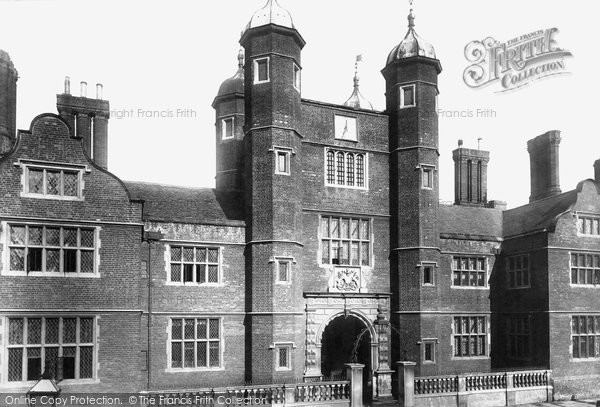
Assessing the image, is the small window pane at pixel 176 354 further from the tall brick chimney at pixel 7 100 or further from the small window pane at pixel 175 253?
the tall brick chimney at pixel 7 100

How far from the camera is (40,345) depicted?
1739cm

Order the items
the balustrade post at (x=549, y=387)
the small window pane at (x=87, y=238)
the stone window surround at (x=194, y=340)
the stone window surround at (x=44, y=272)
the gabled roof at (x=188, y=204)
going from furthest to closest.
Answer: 1. the balustrade post at (x=549, y=387)
2. the gabled roof at (x=188, y=204)
3. the stone window surround at (x=194, y=340)
4. the small window pane at (x=87, y=238)
5. the stone window surround at (x=44, y=272)

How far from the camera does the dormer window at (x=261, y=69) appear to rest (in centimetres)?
2195

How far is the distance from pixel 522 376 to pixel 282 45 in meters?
14.9

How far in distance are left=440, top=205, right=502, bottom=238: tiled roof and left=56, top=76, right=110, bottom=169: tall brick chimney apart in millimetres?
13957

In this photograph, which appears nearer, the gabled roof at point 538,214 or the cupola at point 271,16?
the cupola at point 271,16

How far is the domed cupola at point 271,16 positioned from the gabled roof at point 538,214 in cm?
1263

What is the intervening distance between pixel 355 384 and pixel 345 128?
9381mm

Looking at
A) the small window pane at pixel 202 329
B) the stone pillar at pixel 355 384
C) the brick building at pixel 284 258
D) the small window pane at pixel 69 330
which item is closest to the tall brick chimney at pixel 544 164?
the brick building at pixel 284 258

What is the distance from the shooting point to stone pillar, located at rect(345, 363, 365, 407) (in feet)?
65.2

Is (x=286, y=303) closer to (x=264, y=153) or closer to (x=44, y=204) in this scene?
(x=264, y=153)

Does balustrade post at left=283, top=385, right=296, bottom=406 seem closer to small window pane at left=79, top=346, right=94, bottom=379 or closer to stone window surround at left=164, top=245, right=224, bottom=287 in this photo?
stone window surround at left=164, top=245, right=224, bottom=287

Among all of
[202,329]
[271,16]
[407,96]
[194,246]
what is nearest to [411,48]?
[407,96]

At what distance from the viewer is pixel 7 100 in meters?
24.1
